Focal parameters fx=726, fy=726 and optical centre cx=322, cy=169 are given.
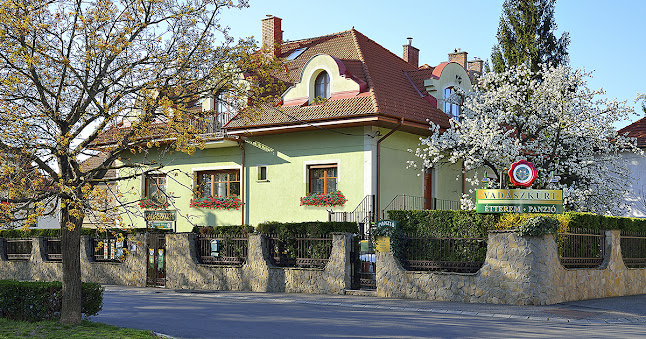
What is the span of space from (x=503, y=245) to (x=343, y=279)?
468 centimetres

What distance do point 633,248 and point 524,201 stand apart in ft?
16.8

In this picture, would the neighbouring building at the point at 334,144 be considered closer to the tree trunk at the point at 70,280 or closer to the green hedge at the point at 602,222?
the green hedge at the point at 602,222

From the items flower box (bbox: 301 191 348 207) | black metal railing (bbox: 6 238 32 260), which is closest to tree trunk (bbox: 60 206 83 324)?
flower box (bbox: 301 191 348 207)

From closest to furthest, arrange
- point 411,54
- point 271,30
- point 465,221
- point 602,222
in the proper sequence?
point 465,221
point 602,222
point 271,30
point 411,54

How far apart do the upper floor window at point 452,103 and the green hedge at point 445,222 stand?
1027cm

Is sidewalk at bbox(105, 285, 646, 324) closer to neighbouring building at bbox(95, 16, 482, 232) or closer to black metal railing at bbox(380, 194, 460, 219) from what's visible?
neighbouring building at bbox(95, 16, 482, 232)

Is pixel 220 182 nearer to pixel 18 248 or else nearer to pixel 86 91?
pixel 18 248

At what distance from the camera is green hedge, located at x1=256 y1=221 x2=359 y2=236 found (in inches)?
824

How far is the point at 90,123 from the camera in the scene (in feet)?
43.1

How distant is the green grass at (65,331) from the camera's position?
11523mm

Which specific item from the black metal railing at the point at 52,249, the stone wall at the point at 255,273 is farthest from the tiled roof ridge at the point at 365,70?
the black metal railing at the point at 52,249

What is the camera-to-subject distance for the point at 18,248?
29.4m

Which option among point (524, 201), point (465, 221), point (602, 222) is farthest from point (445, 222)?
point (602, 222)

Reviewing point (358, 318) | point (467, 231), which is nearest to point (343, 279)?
point (467, 231)
